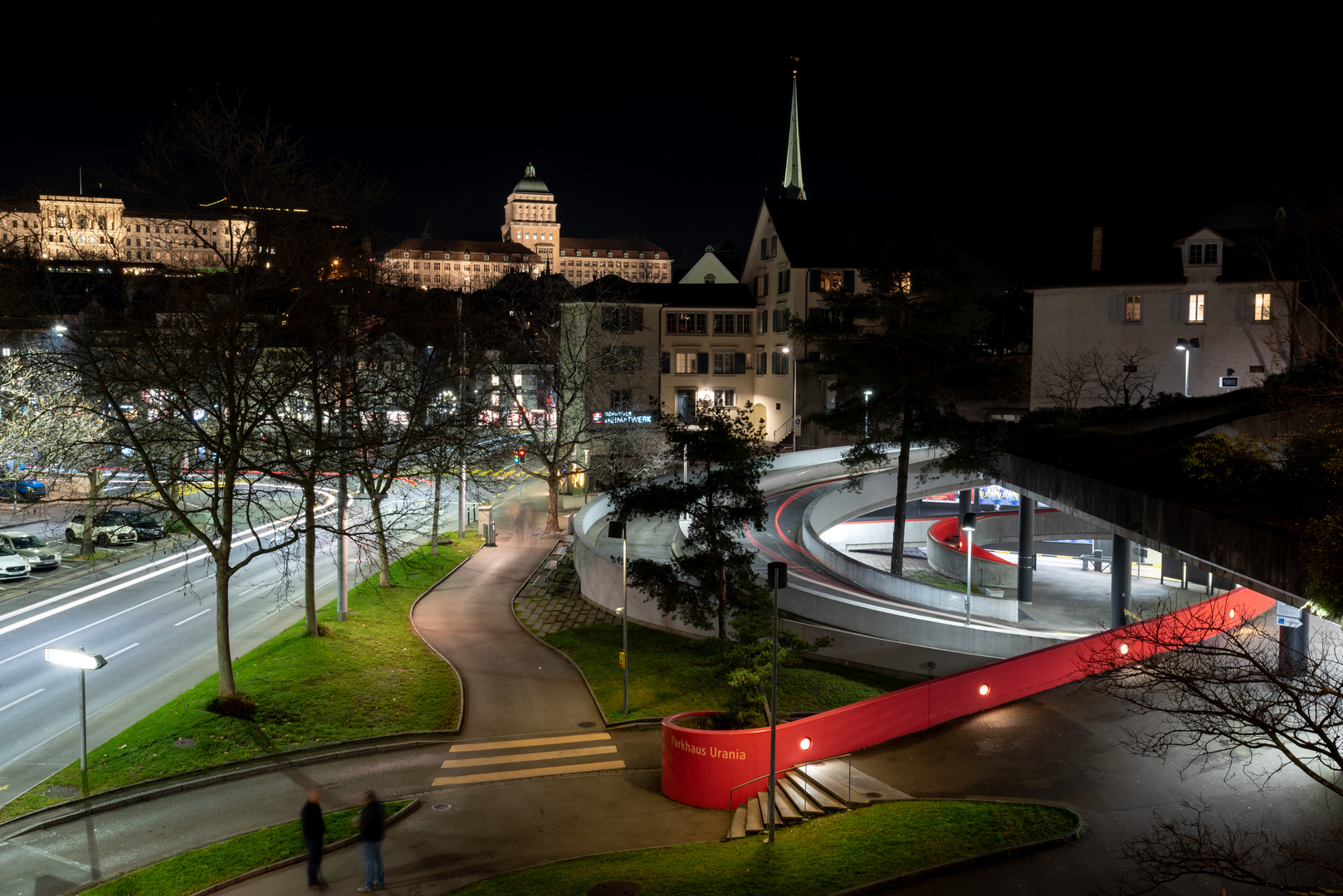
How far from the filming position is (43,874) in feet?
41.3

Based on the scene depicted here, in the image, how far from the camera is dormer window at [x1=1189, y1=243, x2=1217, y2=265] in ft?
158

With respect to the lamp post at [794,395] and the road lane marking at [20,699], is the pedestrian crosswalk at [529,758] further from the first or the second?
the lamp post at [794,395]

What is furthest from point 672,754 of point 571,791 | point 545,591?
point 545,591

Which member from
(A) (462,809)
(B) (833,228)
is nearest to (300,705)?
(A) (462,809)

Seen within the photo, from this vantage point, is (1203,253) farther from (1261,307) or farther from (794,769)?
(794,769)

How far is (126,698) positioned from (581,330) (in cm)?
3027

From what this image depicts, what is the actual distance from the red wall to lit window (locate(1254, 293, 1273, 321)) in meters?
33.9

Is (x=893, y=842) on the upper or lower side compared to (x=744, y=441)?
lower

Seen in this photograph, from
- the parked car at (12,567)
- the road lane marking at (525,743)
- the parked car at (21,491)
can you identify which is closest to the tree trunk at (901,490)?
the road lane marking at (525,743)

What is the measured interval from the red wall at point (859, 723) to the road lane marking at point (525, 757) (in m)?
2.40

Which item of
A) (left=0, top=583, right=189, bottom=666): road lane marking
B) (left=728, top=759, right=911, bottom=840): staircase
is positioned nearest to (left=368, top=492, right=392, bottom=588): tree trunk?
(left=0, top=583, right=189, bottom=666): road lane marking

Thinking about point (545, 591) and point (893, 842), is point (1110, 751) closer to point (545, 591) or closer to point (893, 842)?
point (893, 842)

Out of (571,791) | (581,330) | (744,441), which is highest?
(581,330)

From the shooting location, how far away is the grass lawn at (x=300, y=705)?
16359 mm
